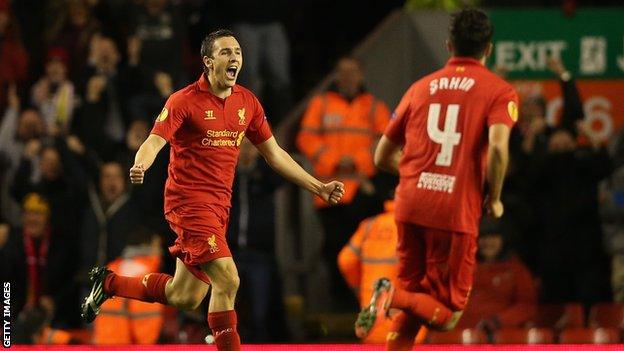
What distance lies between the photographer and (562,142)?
39.3ft

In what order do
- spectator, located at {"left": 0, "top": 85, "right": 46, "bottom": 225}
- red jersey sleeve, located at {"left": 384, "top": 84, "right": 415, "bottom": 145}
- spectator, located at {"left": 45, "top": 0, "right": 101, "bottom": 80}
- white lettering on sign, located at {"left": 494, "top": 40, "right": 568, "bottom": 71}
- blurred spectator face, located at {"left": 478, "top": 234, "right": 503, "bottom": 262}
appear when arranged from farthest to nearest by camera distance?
spectator, located at {"left": 45, "top": 0, "right": 101, "bottom": 80} < spectator, located at {"left": 0, "top": 85, "right": 46, "bottom": 225} < white lettering on sign, located at {"left": 494, "top": 40, "right": 568, "bottom": 71} < blurred spectator face, located at {"left": 478, "top": 234, "right": 503, "bottom": 262} < red jersey sleeve, located at {"left": 384, "top": 84, "right": 415, "bottom": 145}

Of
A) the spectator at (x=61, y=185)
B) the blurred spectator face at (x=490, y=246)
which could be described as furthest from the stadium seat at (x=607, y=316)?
the spectator at (x=61, y=185)

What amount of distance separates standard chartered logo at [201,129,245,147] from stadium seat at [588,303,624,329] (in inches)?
149

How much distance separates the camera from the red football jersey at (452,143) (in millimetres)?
8211

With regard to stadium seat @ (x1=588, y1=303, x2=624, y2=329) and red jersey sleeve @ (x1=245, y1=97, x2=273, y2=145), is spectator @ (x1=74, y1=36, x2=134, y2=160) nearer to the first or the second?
stadium seat @ (x1=588, y1=303, x2=624, y2=329)

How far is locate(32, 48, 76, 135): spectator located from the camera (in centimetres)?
1314

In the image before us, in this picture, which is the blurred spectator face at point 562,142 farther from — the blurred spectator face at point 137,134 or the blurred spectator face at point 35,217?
the blurred spectator face at point 35,217

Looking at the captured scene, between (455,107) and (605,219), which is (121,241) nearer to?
(605,219)

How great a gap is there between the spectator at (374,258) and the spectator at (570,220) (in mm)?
1798

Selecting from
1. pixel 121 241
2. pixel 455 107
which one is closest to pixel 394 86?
pixel 121 241

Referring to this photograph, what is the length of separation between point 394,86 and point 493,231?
6.65 feet

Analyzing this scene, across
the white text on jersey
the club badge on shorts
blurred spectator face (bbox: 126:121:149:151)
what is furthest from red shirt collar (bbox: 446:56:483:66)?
blurred spectator face (bbox: 126:121:149:151)

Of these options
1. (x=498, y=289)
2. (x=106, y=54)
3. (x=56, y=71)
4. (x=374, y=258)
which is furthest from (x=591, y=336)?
(x=56, y=71)

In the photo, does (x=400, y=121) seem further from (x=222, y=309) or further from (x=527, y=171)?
(x=527, y=171)
